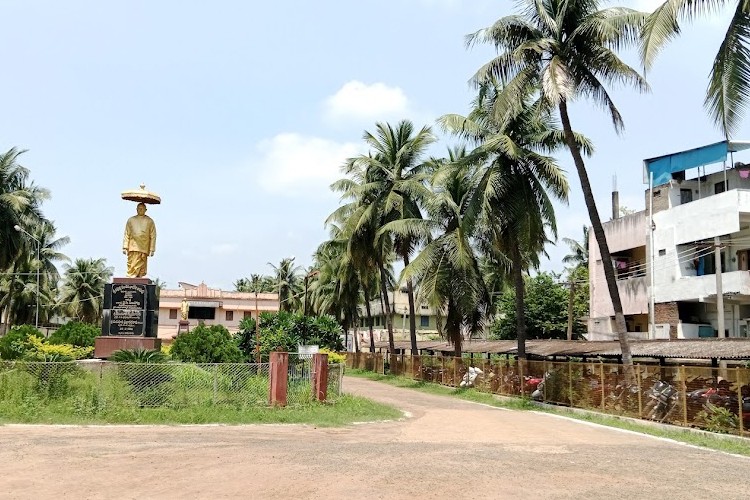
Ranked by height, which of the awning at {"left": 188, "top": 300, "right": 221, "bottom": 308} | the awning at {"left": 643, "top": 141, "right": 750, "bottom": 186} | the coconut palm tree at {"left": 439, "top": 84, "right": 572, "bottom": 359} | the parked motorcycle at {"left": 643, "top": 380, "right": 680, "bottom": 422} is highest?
the awning at {"left": 643, "top": 141, "right": 750, "bottom": 186}

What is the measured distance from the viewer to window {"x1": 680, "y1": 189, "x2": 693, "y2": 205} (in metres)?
34.2

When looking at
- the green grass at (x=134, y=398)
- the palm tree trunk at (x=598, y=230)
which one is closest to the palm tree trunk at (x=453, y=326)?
the palm tree trunk at (x=598, y=230)

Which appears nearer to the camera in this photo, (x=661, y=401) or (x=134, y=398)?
(x=134, y=398)

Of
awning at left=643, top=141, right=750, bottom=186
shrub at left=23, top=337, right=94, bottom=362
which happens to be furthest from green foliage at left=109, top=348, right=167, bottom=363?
awning at left=643, top=141, right=750, bottom=186

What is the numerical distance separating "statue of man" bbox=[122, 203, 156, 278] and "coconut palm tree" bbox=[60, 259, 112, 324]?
48517 millimetres

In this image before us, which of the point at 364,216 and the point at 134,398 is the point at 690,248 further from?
the point at 134,398

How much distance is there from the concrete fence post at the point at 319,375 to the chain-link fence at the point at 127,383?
2.11 meters

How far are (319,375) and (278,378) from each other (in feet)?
4.62

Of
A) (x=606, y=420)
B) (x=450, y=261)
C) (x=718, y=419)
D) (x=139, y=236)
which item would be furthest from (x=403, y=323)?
(x=718, y=419)

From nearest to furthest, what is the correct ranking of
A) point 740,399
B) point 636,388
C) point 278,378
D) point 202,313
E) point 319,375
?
point 740,399, point 278,378, point 319,375, point 636,388, point 202,313

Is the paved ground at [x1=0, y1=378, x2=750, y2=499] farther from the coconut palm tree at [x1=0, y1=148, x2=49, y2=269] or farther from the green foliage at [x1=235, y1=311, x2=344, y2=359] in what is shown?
the coconut palm tree at [x1=0, y1=148, x2=49, y2=269]

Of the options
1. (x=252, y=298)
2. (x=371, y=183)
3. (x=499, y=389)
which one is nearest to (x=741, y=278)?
(x=499, y=389)

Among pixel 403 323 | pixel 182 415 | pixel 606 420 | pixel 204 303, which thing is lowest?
pixel 606 420

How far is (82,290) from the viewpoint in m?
68.8
